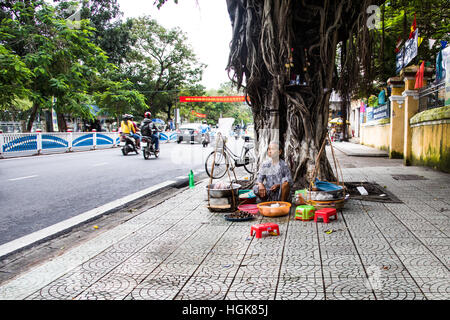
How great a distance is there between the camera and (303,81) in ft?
22.0

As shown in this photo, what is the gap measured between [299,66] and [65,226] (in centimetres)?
490

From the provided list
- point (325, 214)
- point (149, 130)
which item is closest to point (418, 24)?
point (149, 130)

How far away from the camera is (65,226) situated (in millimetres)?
4977

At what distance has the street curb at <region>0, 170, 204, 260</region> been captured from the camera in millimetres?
4168

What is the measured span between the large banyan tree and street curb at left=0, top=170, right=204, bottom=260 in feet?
8.55

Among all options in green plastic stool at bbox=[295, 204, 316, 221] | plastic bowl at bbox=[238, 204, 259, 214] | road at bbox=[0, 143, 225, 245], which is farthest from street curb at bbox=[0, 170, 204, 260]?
green plastic stool at bbox=[295, 204, 316, 221]

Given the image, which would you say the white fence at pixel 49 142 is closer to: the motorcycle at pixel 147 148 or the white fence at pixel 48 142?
the white fence at pixel 48 142

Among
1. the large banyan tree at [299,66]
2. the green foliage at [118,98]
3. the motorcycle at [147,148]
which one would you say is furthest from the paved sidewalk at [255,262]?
the green foliage at [118,98]

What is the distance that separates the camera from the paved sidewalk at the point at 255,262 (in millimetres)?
2822

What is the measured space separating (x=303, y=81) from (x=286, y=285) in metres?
4.64

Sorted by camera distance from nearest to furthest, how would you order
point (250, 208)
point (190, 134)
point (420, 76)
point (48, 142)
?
point (250, 208) < point (420, 76) < point (48, 142) < point (190, 134)

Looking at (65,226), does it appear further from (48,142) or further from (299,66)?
(48,142)

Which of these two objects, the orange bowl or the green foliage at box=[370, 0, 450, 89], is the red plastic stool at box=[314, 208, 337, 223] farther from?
the green foliage at box=[370, 0, 450, 89]
